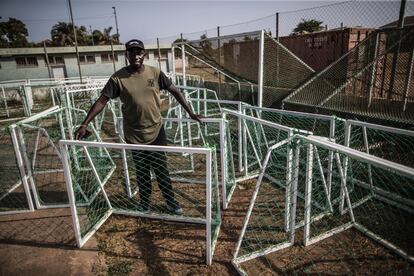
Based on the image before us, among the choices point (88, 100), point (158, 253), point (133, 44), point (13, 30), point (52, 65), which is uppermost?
→ point (13, 30)

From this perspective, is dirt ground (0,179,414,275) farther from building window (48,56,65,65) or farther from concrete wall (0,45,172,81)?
building window (48,56,65,65)

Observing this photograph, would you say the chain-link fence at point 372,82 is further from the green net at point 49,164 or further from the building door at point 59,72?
the building door at point 59,72

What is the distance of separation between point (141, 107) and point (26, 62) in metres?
22.0

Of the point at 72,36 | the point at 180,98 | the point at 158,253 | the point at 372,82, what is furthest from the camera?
the point at 72,36

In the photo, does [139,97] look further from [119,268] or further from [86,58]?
[86,58]

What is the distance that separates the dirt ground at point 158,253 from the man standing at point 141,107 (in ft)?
1.47

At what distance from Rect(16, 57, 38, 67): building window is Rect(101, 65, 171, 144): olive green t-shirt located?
855 inches

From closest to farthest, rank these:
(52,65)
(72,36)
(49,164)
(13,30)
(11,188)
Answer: (11,188)
(49,164)
(52,65)
(72,36)
(13,30)

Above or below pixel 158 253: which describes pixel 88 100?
above

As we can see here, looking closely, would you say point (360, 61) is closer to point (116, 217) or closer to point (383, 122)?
point (383, 122)

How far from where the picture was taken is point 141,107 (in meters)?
2.99

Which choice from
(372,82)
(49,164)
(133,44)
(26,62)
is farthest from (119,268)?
(26,62)

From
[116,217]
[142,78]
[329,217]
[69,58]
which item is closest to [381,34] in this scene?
[329,217]

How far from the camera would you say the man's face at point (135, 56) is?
2883mm
